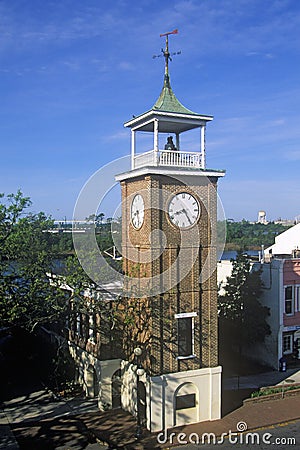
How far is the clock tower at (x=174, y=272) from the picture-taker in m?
17.7

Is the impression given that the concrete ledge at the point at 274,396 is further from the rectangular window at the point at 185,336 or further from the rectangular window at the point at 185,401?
the rectangular window at the point at 185,336

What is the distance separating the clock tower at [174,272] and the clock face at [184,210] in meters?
0.04

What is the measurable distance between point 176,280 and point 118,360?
4758mm

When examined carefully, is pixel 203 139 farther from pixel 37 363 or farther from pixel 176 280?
pixel 37 363

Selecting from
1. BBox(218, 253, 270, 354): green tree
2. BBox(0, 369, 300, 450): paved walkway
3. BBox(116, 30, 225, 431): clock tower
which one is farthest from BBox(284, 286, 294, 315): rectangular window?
BBox(116, 30, 225, 431): clock tower

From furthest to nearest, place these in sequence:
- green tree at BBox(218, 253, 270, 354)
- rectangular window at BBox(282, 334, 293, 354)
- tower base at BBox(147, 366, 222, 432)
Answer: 1. rectangular window at BBox(282, 334, 293, 354)
2. green tree at BBox(218, 253, 270, 354)
3. tower base at BBox(147, 366, 222, 432)

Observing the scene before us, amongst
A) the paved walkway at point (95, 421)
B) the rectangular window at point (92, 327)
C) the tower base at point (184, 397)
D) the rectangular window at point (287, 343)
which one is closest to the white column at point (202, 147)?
the rectangular window at point (92, 327)

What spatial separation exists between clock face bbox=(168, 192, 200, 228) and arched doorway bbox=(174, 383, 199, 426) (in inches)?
232

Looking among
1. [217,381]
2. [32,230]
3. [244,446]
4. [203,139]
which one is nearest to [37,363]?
[32,230]

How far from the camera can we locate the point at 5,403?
20688 mm

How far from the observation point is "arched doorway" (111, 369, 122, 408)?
2017 cm

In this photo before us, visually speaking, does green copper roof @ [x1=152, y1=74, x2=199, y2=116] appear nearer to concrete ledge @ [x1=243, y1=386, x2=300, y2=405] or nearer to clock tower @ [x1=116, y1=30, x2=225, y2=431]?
clock tower @ [x1=116, y1=30, x2=225, y2=431]

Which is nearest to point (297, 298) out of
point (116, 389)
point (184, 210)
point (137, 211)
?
point (116, 389)

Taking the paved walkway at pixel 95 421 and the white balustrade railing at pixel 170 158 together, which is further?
the white balustrade railing at pixel 170 158
